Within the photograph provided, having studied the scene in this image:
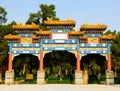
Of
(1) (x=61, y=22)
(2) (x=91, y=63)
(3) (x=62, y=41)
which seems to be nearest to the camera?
(3) (x=62, y=41)

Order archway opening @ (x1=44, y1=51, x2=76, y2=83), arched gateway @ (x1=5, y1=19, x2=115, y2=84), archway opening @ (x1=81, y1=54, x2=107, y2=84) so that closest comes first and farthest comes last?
arched gateway @ (x1=5, y1=19, x2=115, y2=84)
archway opening @ (x1=81, y1=54, x2=107, y2=84)
archway opening @ (x1=44, y1=51, x2=76, y2=83)

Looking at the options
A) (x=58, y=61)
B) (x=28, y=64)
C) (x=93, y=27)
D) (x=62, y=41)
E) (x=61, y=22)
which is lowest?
(x=28, y=64)

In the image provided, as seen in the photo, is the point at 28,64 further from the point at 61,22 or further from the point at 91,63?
the point at 61,22

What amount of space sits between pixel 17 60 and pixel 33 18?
626 cm

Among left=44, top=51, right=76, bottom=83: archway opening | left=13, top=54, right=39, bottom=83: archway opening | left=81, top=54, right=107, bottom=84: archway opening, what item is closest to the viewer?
left=81, top=54, right=107, bottom=84: archway opening

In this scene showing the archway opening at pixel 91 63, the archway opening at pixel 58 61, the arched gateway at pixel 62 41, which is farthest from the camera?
the archway opening at pixel 58 61

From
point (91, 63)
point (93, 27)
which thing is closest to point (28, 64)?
point (91, 63)

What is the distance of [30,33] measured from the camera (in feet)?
98.5

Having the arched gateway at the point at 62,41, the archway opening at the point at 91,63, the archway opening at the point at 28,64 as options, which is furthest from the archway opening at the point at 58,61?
the arched gateway at the point at 62,41

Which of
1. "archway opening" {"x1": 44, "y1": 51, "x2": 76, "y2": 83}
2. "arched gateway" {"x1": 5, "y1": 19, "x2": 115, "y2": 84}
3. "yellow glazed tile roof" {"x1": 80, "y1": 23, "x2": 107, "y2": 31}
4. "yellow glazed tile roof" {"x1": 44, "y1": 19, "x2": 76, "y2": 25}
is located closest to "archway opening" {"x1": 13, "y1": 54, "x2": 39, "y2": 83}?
"archway opening" {"x1": 44, "y1": 51, "x2": 76, "y2": 83}

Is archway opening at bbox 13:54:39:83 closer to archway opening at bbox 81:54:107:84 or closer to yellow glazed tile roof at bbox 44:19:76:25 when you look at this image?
archway opening at bbox 81:54:107:84

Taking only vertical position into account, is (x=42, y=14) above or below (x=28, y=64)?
above

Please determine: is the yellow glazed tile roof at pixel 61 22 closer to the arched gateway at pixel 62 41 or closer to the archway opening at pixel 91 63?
the arched gateway at pixel 62 41

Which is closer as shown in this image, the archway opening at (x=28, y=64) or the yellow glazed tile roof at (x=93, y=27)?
the yellow glazed tile roof at (x=93, y=27)
